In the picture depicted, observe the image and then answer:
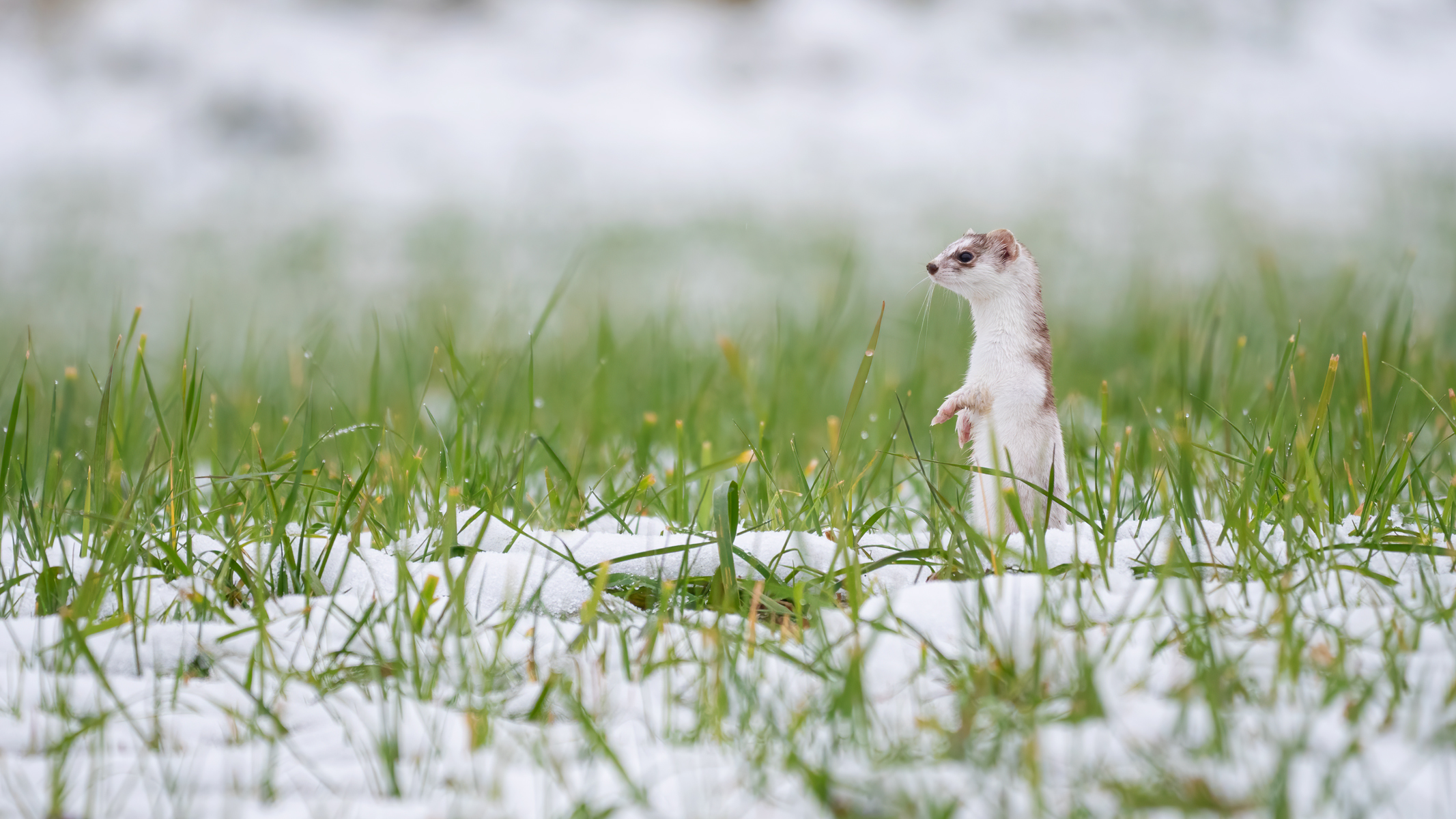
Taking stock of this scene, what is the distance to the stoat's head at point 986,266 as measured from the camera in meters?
2.04

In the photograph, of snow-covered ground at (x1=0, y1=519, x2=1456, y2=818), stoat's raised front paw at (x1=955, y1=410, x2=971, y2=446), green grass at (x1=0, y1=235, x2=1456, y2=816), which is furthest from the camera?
stoat's raised front paw at (x1=955, y1=410, x2=971, y2=446)

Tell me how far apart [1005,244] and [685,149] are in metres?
9.59

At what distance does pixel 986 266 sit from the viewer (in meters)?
2.05

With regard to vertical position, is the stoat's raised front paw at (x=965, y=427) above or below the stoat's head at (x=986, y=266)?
below

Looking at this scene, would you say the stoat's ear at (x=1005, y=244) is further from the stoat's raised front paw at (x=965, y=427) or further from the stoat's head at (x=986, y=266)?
the stoat's raised front paw at (x=965, y=427)

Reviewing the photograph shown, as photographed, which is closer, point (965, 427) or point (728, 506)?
point (728, 506)

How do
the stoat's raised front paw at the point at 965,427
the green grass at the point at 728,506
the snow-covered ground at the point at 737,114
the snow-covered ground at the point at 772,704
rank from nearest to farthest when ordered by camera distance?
1. the snow-covered ground at the point at 772,704
2. the green grass at the point at 728,506
3. the stoat's raised front paw at the point at 965,427
4. the snow-covered ground at the point at 737,114

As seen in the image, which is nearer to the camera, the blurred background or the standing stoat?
the standing stoat

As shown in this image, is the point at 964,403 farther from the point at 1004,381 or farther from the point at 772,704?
the point at 772,704

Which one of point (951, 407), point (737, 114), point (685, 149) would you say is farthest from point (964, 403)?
point (737, 114)

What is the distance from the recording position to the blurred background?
723 cm

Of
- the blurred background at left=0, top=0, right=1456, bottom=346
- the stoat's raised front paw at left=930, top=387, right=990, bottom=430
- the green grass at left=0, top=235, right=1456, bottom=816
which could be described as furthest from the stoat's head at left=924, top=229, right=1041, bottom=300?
the blurred background at left=0, top=0, right=1456, bottom=346

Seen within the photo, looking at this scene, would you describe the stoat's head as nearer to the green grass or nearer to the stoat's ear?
the stoat's ear

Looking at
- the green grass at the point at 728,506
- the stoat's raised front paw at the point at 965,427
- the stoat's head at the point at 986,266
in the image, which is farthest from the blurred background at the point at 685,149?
the stoat's raised front paw at the point at 965,427
